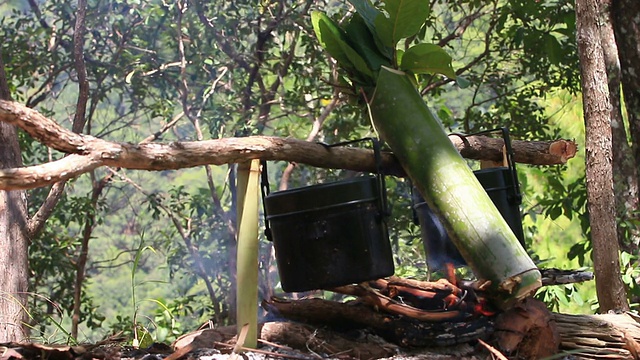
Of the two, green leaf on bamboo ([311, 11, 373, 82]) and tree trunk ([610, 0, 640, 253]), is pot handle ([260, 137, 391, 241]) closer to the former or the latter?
green leaf on bamboo ([311, 11, 373, 82])

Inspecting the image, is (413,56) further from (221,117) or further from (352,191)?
(221,117)

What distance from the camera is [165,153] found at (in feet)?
6.68

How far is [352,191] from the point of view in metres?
2.23

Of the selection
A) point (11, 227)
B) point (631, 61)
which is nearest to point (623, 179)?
point (631, 61)

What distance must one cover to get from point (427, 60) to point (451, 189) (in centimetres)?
48

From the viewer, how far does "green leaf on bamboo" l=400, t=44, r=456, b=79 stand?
2518 mm

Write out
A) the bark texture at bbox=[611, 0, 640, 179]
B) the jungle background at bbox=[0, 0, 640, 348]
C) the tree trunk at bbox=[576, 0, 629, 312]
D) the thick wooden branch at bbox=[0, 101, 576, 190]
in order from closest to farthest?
the thick wooden branch at bbox=[0, 101, 576, 190] < the tree trunk at bbox=[576, 0, 629, 312] < the bark texture at bbox=[611, 0, 640, 179] < the jungle background at bbox=[0, 0, 640, 348]

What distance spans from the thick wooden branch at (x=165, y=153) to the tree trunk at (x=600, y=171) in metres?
0.41

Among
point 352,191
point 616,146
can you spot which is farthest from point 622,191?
point 352,191

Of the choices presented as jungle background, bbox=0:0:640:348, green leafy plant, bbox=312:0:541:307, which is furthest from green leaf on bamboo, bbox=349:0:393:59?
jungle background, bbox=0:0:640:348

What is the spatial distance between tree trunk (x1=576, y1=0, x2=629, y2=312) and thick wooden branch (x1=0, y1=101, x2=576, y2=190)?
1.34 ft

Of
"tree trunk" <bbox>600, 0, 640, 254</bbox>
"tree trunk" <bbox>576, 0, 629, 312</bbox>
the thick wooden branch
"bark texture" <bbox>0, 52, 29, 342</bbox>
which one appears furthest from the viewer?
"tree trunk" <bbox>600, 0, 640, 254</bbox>

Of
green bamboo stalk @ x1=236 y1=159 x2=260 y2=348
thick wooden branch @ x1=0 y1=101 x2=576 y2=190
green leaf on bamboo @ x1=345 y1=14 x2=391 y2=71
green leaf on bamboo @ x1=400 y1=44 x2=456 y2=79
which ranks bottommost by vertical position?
green bamboo stalk @ x1=236 y1=159 x2=260 y2=348

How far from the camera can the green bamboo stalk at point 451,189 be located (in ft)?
7.24
